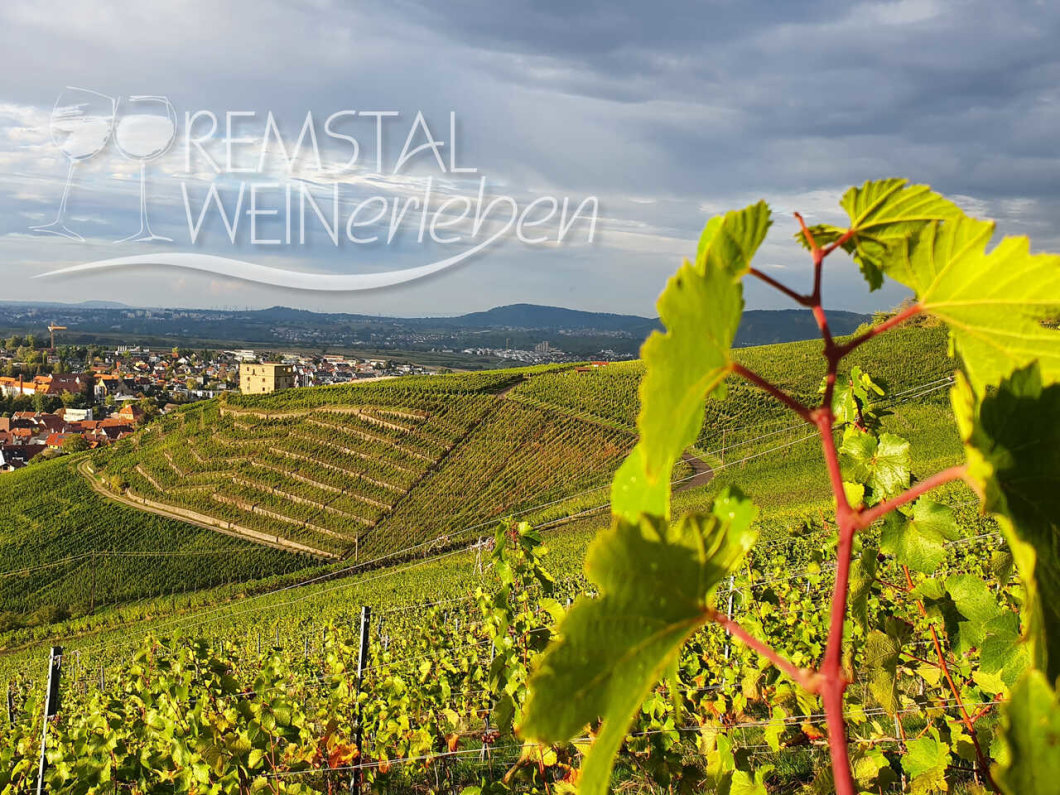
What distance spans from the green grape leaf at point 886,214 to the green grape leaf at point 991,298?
0.12ft

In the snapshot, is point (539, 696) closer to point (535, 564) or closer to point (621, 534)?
point (621, 534)

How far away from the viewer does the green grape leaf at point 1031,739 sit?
277 mm

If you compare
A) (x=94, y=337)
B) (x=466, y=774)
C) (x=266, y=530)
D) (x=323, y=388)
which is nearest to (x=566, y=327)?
(x=94, y=337)

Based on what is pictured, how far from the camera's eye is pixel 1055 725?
0.91 feet

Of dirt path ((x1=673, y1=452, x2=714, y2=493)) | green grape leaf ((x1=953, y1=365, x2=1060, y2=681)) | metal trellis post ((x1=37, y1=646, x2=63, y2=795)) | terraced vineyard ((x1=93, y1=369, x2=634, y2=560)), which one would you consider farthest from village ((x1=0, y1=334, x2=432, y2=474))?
green grape leaf ((x1=953, y1=365, x2=1060, y2=681))

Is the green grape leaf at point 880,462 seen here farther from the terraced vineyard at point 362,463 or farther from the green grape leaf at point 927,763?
the terraced vineyard at point 362,463

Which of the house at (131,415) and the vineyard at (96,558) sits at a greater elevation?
the house at (131,415)

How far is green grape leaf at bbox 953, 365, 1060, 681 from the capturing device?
0.32m

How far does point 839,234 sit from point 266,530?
109 feet

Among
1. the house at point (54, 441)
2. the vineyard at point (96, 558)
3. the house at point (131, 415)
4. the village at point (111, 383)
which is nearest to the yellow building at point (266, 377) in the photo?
the village at point (111, 383)

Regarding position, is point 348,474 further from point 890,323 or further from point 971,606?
point 890,323

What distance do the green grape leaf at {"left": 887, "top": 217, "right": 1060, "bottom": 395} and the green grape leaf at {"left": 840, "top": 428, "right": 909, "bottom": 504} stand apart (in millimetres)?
1003

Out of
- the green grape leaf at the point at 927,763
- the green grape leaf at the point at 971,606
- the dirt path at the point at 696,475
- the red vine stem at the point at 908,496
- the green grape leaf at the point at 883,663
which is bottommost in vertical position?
the dirt path at the point at 696,475

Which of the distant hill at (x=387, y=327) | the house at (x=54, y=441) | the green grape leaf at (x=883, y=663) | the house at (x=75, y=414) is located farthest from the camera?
the distant hill at (x=387, y=327)
